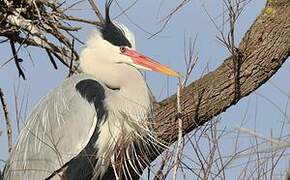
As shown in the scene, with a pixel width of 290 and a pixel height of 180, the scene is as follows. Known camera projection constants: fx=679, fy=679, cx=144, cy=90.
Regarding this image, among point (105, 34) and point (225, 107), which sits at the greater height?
point (105, 34)

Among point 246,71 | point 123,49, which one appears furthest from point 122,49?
point 246,71

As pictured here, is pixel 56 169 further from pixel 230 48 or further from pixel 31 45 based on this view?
pixel 230 48

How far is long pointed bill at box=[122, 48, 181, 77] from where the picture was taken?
10.2 ft

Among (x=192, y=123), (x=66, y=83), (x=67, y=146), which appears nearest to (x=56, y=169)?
(x=67, y=146)

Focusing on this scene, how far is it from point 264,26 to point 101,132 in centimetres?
91

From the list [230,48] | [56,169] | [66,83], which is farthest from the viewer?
[66,83]

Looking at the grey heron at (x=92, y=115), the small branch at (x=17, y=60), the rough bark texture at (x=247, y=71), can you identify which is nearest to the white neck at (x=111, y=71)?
the grey heron at (x=92, y=115)

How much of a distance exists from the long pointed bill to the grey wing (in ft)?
0.72

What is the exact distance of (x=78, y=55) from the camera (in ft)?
11.4

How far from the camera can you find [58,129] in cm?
309

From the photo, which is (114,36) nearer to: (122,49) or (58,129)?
(122,49)

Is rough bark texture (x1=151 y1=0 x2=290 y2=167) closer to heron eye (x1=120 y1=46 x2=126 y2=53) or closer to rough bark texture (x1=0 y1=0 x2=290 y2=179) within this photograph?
rough bark texture (x1=0 y1=0 x2=290 y2=179)

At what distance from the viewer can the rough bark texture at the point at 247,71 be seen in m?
2.65

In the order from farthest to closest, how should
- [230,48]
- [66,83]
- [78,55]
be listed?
1. [78,55]
2. [66,83]
3. [230,48]
